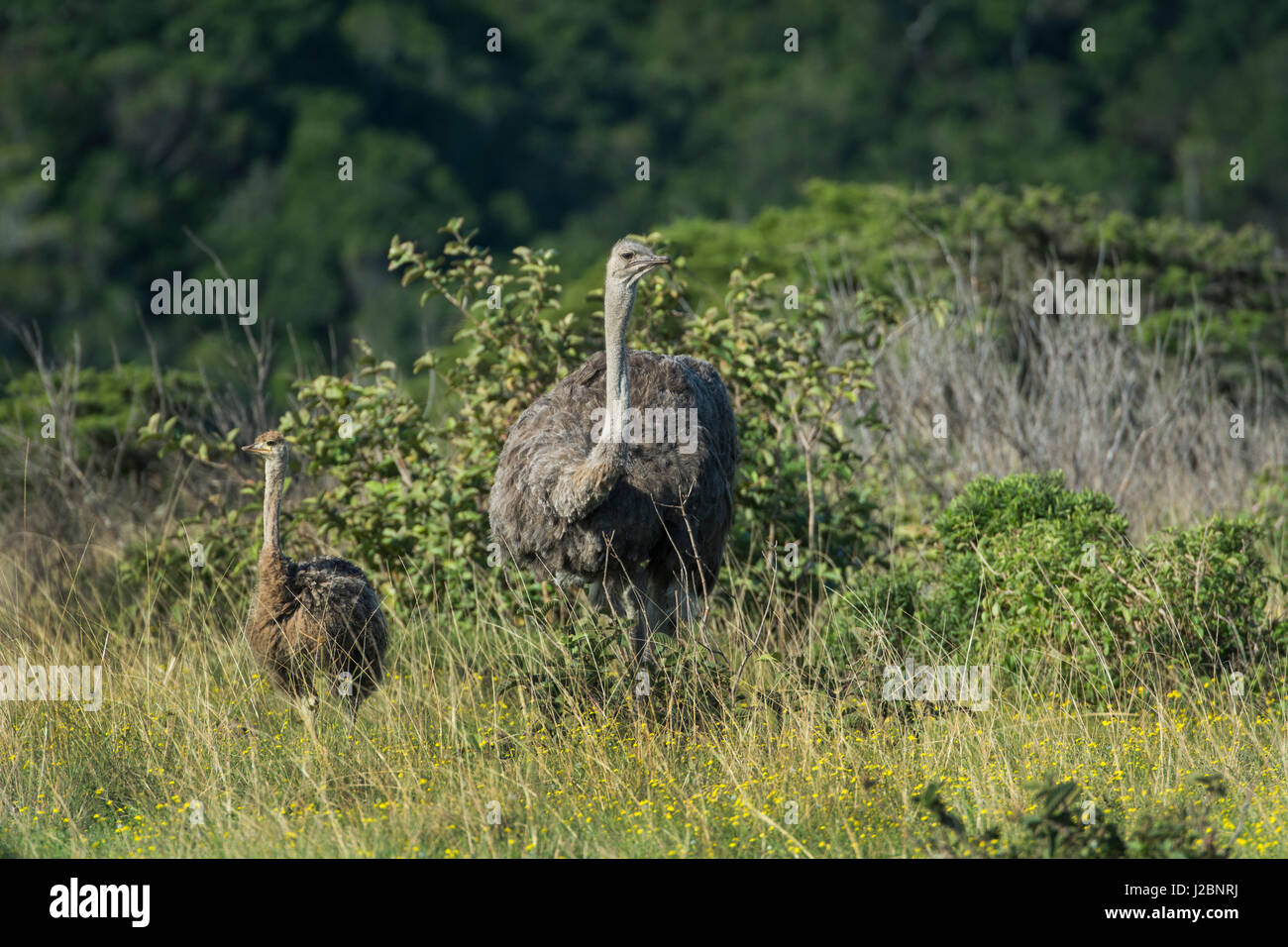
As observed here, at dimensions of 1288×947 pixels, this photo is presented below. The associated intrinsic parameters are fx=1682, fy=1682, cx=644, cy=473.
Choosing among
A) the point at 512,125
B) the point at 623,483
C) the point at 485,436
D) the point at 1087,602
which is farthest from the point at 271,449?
the point at 512,125

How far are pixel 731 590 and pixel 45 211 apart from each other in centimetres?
2157

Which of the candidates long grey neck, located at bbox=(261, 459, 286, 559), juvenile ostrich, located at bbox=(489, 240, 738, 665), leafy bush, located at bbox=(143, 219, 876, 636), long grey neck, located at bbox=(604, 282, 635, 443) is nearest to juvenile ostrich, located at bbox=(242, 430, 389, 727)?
long grey neck, located at bbox=(261, 459, 286, 559)

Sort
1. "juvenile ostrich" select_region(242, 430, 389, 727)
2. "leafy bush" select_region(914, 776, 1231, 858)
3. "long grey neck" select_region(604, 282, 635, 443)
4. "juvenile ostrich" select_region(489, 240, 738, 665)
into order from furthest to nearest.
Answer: "juvenile ostrich" select_region(242, 430, 389, 727) → "juvenile ostrich" select_region(489, 240, 738, 665) → "long grey neck" select_region(604, 282, 635, 443) → "leafy bush" select_region(914, 776, 1231, 858)

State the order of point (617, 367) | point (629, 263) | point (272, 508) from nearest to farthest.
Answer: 1. point (617, 367)
2. point (629, 263)
3. point (272, 508)

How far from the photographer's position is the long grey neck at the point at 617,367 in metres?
6.55

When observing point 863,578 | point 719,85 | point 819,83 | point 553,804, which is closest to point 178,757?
point 553,804

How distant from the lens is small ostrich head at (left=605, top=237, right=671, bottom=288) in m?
6.63

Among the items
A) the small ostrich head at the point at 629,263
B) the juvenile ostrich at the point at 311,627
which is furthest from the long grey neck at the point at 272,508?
the small ostrich head at the point at 629,263

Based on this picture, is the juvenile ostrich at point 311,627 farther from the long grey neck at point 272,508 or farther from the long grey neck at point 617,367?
the long grey neck at point 617,367

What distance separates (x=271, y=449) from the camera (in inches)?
287

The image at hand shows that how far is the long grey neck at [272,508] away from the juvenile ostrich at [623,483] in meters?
0.91

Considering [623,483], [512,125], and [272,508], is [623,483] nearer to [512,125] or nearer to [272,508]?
[272,508]

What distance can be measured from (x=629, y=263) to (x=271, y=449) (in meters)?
1.81

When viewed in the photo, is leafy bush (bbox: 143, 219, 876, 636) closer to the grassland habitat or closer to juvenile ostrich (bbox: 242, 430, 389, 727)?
the grassland habitat
